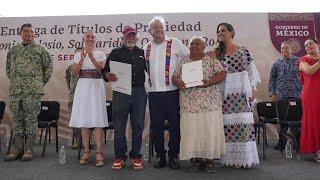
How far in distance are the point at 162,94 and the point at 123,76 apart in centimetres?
43

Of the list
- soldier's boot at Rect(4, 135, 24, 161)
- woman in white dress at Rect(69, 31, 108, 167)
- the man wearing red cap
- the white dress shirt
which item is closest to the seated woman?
the white dress shirt

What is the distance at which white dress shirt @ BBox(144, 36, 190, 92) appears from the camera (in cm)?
359

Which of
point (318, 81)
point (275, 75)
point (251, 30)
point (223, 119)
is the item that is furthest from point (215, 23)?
point (223, 119)

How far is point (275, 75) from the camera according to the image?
5551mm

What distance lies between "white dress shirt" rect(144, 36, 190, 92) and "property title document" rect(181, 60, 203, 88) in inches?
6.0

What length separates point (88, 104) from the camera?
3.87 m

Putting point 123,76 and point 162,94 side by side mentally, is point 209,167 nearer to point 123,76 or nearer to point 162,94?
point 162,94

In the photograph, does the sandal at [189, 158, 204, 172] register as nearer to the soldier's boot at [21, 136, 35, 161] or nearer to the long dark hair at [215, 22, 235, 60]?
the long dark hair at [215, 22, 235, 60]

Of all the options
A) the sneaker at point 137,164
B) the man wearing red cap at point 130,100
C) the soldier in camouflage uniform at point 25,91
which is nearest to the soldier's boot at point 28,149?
the soldier in camouflage uniform at point 25,91

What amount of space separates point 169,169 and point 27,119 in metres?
1.81

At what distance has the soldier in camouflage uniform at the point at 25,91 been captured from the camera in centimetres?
419

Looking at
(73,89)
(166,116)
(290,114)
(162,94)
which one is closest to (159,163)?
(166,116)

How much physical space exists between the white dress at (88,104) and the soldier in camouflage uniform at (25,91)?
63 cm

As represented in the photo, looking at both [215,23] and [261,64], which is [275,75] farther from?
[215,23]
